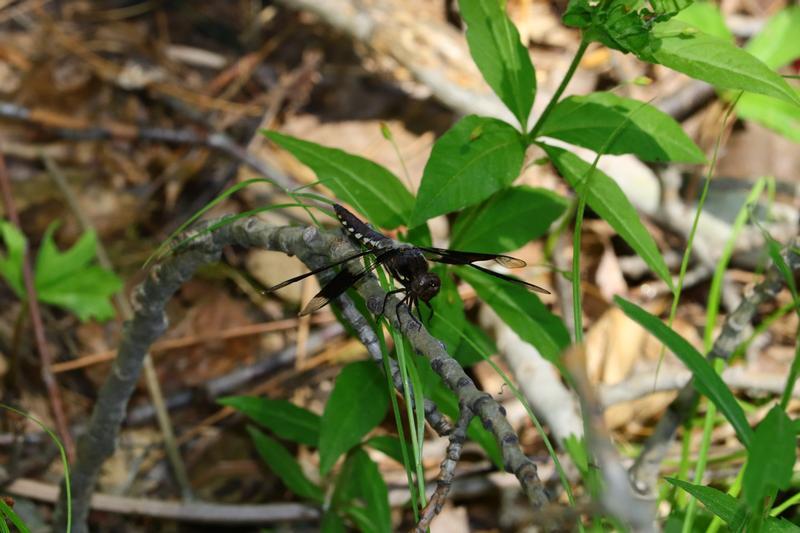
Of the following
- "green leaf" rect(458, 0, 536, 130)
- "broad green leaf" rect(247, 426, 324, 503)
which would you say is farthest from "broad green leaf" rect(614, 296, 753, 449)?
"broad green leaf" rect(247, 426, 324, 503)

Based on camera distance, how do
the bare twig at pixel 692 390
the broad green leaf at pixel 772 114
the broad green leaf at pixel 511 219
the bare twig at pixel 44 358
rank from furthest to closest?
the broad green leaf at pixel 772 114 → the bare twig at pixel 44 358 → the bare twig at pixel 692 390 → the broad green leaf at pixel 511 219

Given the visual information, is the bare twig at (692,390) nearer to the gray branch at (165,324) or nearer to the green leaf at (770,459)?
the green leaf at (770,459)

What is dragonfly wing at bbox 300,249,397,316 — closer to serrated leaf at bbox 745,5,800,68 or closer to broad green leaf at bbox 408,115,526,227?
broad green leaf at bbox 408,115,526,227

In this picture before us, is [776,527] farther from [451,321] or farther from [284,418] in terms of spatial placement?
[284,418]

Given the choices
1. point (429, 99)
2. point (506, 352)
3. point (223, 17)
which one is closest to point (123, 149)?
point (223, 17)

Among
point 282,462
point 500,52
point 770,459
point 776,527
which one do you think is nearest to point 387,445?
point 282,462

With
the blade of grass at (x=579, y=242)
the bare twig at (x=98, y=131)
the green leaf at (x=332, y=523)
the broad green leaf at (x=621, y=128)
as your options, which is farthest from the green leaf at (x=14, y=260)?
the blade of grass at (x=579, y=242)

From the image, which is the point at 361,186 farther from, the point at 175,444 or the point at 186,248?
the point at 175,444
